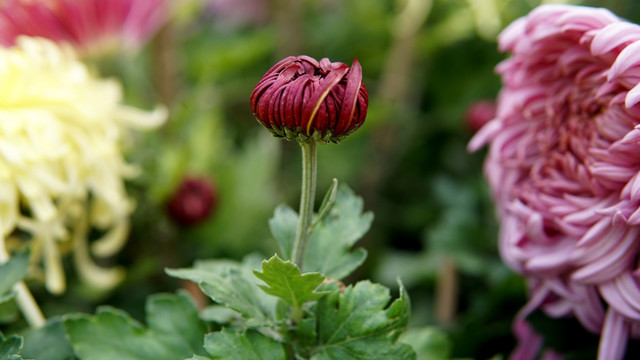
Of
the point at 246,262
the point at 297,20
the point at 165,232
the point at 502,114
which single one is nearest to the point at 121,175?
the point at 165,232

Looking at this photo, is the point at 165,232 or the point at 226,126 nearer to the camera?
the point at 165,232

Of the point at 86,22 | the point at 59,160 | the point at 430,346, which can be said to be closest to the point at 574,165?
the point at 430,346

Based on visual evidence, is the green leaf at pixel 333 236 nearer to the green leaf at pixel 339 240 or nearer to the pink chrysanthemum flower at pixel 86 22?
the green leaf at pixel 339 240

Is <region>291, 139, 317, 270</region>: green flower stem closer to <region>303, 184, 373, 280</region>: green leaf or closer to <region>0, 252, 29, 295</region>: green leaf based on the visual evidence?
<region>303, 184, 373, 280</region>: green leaf

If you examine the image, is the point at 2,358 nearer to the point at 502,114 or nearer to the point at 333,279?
the point at 333,279

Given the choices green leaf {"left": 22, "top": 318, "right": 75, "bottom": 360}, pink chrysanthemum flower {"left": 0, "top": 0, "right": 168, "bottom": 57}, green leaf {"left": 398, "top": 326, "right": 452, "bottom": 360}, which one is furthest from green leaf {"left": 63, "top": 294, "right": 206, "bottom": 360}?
pink chrysanthemum flower {"left": 0, "top": 0, "right": 168, "bottom": 57}

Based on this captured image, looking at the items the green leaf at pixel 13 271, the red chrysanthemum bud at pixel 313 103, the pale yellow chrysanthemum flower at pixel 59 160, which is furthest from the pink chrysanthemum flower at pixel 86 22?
the red chrysanthemum bud at pixel 313 103
